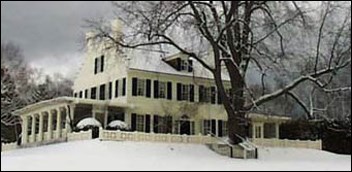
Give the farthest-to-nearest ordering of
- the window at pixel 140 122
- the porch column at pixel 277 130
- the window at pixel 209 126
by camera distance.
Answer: the porch column at pixel 277 130 → the window at pixel 209 126 → the window at pixel 140 122

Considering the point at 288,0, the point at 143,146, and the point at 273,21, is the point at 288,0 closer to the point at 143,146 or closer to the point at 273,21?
the point at 273,21

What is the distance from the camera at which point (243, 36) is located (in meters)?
19.4

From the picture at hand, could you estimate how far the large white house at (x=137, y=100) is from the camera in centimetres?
2259

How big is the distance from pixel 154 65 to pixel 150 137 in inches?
222

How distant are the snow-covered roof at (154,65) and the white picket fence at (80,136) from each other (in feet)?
14.0

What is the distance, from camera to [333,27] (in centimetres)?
1850

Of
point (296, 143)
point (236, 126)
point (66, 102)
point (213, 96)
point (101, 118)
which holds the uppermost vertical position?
point (213, 96)

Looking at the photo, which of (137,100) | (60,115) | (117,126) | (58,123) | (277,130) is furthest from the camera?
(277,130)

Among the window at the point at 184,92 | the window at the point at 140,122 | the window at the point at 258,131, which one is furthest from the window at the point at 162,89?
the window at the point at 258,131

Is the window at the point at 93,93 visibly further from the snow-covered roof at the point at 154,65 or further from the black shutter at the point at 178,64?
the black shutter at the point at 178,64

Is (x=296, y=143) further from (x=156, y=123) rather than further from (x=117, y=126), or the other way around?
(x=117, y=126)

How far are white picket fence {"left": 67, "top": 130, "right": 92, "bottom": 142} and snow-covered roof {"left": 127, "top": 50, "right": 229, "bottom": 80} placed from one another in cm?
428

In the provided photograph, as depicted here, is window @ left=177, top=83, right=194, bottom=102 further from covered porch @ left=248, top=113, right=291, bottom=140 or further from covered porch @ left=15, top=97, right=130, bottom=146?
covered porch @ left=248, top=113, right=291, bottom=140

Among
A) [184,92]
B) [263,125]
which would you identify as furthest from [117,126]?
[263,125]
